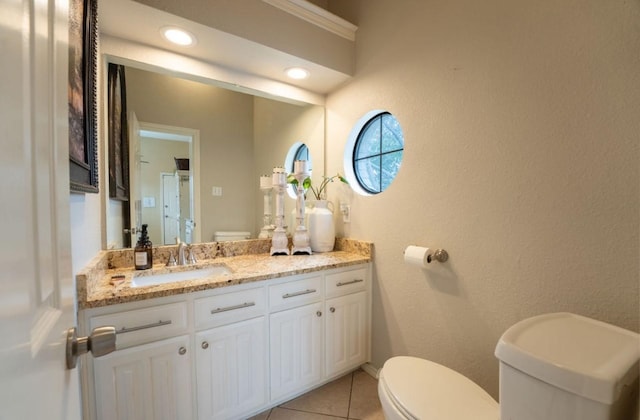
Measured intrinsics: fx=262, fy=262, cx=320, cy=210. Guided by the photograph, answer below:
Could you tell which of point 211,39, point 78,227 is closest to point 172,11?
point 211,39

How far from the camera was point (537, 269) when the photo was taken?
3.66 feet

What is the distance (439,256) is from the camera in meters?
1.43

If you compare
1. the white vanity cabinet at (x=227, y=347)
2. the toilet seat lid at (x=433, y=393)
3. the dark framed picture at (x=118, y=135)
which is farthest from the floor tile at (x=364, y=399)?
the dark framed picture at (x=118, y=135)

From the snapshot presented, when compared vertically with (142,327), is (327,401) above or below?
below

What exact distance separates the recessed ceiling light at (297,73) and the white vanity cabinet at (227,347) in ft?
4.53

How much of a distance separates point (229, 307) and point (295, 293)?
38 centimetres

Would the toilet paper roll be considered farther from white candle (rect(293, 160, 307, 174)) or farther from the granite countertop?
white candle (rect(293, 160, 307, 174))

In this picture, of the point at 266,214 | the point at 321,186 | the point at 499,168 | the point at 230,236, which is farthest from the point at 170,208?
the point at 499,168

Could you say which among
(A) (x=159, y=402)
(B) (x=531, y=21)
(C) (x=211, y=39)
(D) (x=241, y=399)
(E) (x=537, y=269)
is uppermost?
(C) (x=211, y=39)

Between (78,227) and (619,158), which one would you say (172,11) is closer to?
(78,227)

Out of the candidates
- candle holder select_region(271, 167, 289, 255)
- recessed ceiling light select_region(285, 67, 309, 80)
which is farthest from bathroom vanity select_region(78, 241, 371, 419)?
recessed ceiling light select_region(285, 67, 309, 80)

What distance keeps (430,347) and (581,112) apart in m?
1.33

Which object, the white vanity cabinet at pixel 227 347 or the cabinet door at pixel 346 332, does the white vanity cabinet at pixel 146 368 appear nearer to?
the white vanity cabinet at pixel 227 347

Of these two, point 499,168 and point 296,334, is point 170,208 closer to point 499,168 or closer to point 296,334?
point 296,334
